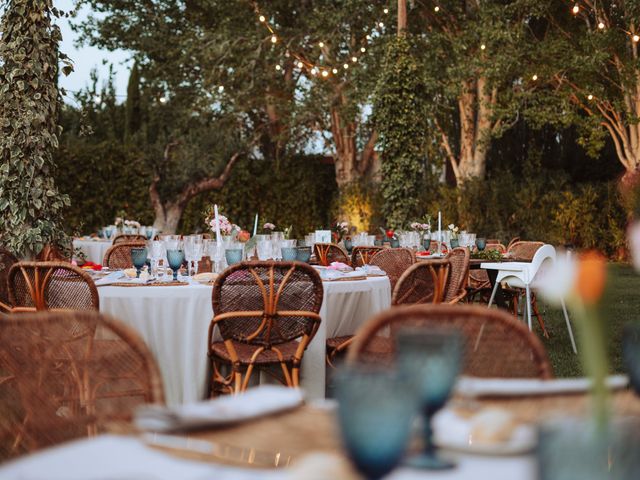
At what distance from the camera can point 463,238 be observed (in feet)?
26.6

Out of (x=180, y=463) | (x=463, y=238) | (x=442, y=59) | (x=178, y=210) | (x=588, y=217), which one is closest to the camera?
(x=180, y=463)

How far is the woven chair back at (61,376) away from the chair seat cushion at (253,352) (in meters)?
1.84

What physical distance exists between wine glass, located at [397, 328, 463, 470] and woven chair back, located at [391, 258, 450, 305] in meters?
2.87

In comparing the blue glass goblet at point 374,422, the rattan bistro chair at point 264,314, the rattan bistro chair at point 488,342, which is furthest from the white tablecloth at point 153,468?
the rattan bistro chair at point 264,314

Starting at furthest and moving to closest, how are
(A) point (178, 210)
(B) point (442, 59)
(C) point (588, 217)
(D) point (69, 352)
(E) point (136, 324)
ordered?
(A) point (178, 210), (B) point (442, 59), (C) point (588, 217), (E) point (136, 324), (D) point (69, 352)

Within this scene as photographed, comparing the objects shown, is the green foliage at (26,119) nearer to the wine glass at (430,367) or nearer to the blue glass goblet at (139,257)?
the blue glass goblet at (139,257)

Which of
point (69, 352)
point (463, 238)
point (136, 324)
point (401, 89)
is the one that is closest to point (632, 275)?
point (401, 89)

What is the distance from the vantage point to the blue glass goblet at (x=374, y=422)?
947mm

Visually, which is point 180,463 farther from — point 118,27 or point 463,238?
point 118,27

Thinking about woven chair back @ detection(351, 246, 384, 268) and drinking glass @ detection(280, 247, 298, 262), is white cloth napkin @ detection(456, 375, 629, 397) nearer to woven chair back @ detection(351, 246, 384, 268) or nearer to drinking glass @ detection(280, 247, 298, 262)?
drinking glass @ detection(280, 247, 298, 262)

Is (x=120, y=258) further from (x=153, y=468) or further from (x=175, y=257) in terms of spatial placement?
(x=153, y=468)

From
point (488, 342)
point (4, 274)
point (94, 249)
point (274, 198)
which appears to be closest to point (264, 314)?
point (4, 274)

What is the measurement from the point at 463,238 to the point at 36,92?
440cm

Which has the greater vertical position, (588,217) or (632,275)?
(588,217)
